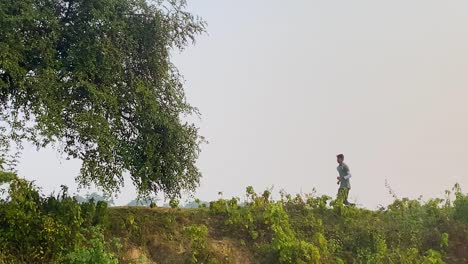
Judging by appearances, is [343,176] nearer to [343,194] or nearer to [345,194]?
[345,194]

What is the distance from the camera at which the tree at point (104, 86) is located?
49.4 ft

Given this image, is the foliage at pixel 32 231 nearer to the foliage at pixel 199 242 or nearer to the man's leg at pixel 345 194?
the foliage at pixel 199 242

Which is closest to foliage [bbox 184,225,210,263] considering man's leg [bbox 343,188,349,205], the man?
man's leg [bbox 343,188,349,205]

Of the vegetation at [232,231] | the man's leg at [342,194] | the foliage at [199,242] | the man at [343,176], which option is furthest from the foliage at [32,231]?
the man at [343,176]

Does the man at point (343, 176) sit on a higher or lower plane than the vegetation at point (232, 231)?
higher

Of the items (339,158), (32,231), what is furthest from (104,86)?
(339,158)

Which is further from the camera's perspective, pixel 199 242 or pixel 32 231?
pixel 199 242

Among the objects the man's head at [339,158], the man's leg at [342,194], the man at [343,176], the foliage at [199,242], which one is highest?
the man's head at [339,158]

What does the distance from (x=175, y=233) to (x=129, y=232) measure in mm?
1192

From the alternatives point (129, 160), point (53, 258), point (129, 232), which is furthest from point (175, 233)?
point (53, 258)

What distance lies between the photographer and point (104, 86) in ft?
52.4

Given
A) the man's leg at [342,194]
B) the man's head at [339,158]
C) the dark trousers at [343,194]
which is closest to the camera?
the man's leg at [342,194]

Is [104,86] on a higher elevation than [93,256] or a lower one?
higher

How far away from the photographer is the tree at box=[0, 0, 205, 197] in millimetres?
15047
